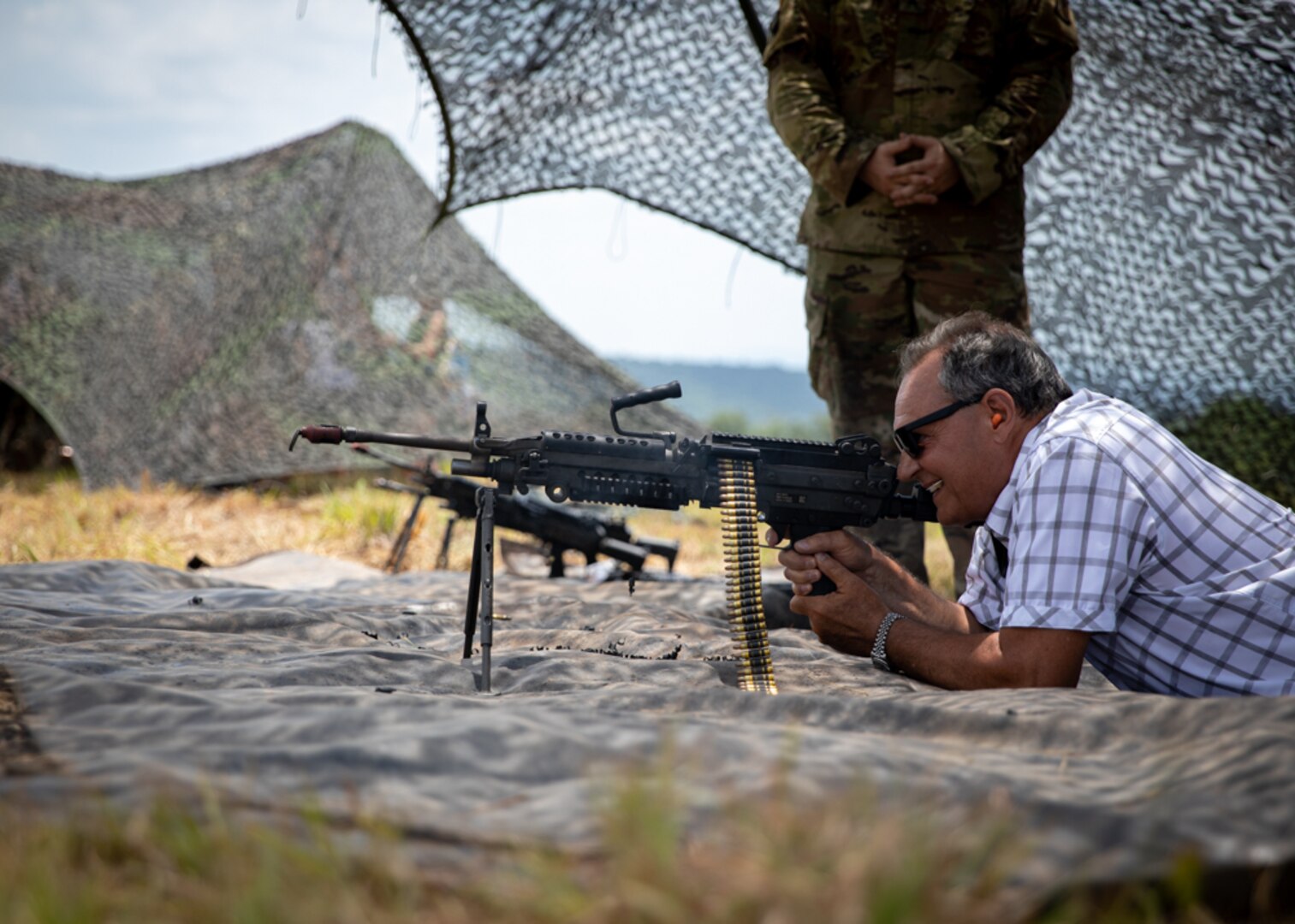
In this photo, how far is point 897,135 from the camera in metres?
4.48

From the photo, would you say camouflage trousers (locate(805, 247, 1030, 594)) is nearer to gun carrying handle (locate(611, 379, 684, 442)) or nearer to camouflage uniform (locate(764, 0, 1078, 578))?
camouflage uniform (locate(764, 0, 1078, 578))

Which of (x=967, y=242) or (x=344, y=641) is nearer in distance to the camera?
(x=344, y=641)

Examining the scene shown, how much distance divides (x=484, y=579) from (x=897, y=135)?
104 inches

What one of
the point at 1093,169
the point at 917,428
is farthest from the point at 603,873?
the point at 1093,169

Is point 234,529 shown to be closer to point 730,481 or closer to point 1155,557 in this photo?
point 730,481

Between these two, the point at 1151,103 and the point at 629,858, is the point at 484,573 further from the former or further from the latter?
the point at 1151,103

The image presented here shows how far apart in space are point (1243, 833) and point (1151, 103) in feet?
18.7

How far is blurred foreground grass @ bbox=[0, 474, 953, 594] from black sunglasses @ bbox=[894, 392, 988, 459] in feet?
10.7

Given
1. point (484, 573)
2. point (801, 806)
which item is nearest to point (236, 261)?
point (484, 573)

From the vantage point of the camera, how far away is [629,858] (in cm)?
118

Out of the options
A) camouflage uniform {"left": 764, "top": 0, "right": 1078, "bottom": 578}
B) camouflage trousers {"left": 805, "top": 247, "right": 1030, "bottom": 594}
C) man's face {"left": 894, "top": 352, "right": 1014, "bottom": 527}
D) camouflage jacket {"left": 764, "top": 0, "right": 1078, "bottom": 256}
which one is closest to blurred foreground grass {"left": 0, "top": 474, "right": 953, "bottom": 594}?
camouflage trousers {"left": 805, "top": 247, "right": 1030, "bottom": 594}

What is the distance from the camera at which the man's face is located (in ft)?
9.62

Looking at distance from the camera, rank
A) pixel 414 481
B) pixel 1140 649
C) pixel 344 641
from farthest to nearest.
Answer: pixel 414 481
pixel 344 641
pixel 1140 649

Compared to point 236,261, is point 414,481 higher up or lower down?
lower down
